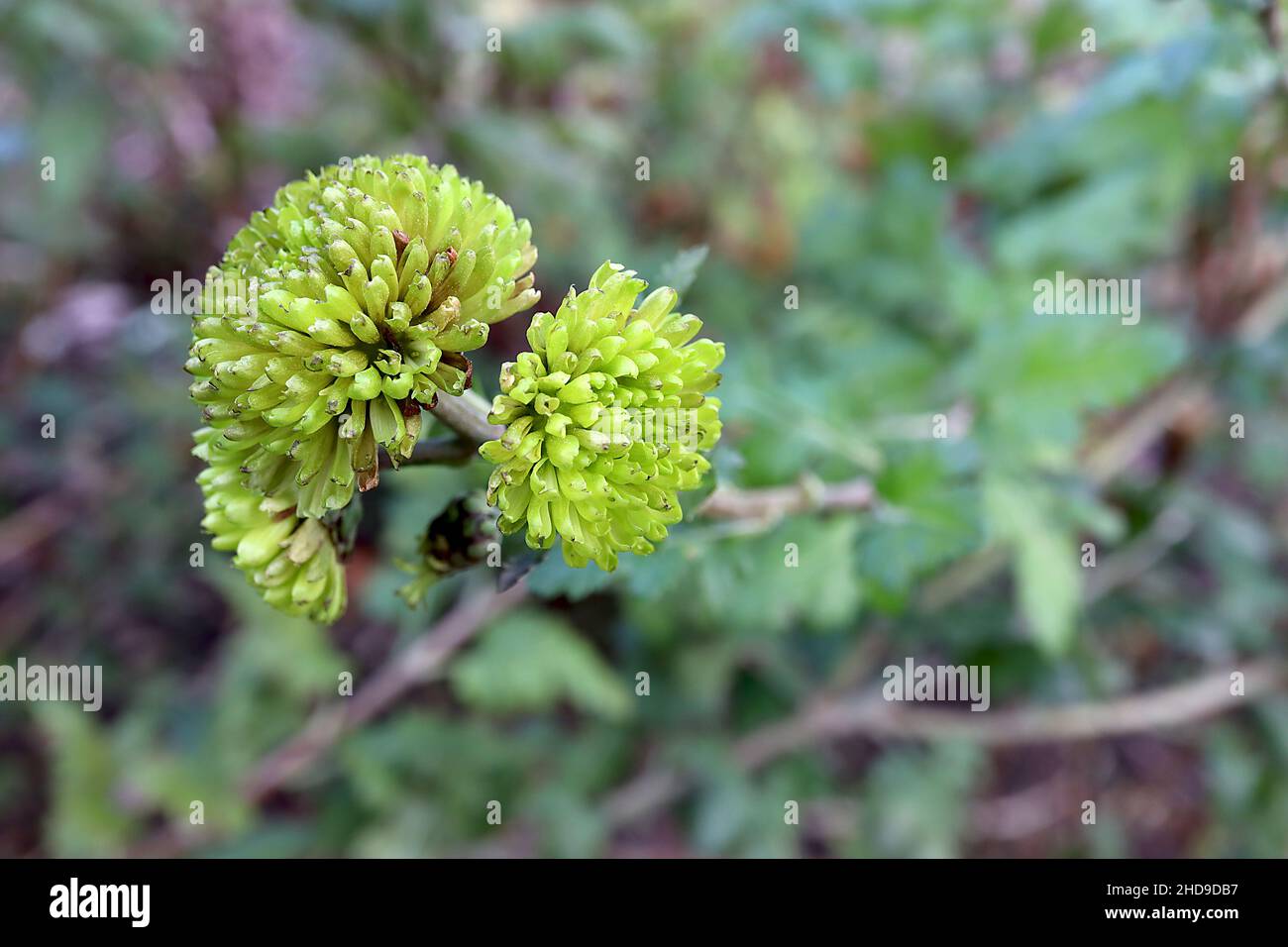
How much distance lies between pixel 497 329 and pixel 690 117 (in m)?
1.05

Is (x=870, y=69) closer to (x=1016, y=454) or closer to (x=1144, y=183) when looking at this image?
(x=1144, y=183)

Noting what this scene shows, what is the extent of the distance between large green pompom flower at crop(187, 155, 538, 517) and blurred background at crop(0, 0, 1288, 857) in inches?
36.5

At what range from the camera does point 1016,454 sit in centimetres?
195

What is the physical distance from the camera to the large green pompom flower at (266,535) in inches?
39.2

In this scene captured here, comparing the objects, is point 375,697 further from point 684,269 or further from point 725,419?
point 684,269

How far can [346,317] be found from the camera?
2.86 ft

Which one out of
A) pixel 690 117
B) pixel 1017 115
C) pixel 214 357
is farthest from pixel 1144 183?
pixel 214 357

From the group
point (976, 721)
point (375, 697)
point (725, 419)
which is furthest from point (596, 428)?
point (976, 721)

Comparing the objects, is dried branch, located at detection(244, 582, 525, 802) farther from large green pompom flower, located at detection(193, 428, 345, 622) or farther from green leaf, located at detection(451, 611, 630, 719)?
large green pompom flower, located at detection(193, 428, 345, 622)

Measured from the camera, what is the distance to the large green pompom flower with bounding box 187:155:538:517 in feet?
2.83

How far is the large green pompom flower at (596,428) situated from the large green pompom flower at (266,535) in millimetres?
260

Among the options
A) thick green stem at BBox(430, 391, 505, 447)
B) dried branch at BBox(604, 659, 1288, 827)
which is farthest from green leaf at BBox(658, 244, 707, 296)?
dried branch at BBox(604, 659, 1288, 827)

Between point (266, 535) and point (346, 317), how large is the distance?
291mm

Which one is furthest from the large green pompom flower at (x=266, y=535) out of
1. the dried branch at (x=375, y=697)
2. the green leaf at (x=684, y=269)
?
the dried branch at (x=375, y=697)
